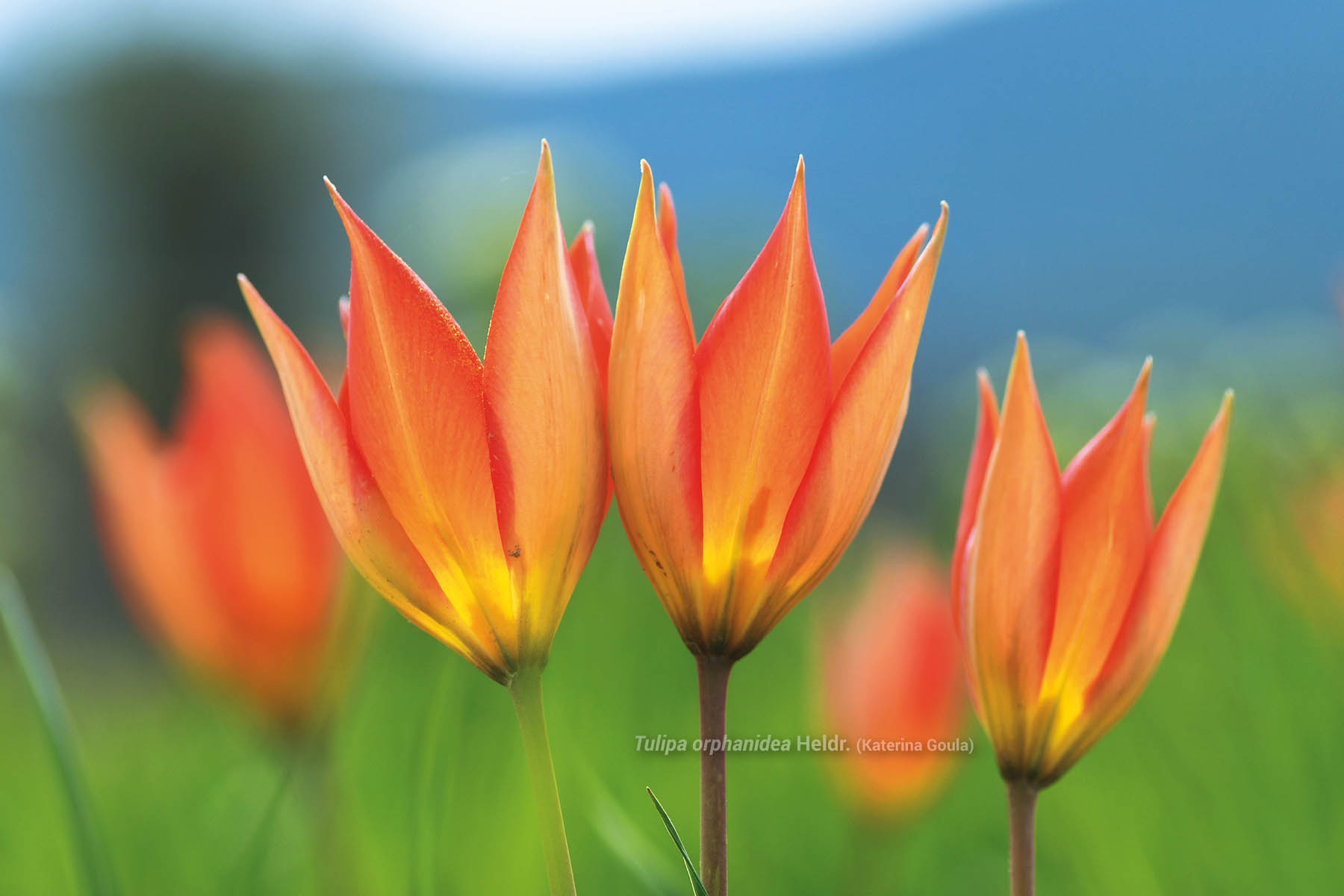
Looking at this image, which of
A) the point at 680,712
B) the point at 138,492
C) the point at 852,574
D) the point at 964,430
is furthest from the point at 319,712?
the point at 964,430

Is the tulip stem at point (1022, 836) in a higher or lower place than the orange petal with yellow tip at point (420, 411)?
lower

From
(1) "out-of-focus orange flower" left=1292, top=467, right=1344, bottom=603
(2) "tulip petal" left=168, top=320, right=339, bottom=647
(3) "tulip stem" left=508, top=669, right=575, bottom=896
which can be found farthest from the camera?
(1) "out-of-focus orange flower" left=1292, top=467, right=1344, bottom=603

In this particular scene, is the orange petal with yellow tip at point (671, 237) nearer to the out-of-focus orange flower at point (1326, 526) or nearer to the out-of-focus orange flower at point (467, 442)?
the out-of-focus orange flower at point (467, 442)

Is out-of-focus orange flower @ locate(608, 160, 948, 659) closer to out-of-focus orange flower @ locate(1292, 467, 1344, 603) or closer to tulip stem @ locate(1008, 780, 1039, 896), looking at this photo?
tulip stem @ locate(1008, 780, 1039, 896)

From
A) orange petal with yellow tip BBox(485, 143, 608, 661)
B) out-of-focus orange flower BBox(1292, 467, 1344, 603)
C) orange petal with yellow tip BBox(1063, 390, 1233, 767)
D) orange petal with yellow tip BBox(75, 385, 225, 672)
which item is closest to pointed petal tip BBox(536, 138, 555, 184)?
orange petal with yellow tip BBox(485, 143, 608, 661)

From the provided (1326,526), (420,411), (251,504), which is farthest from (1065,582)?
(1326,526)

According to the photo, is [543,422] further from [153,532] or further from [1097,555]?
[153,532]

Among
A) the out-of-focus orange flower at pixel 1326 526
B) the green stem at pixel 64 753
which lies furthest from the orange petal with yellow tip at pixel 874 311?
the out-of-focus orange flower at pixel 1326 526
